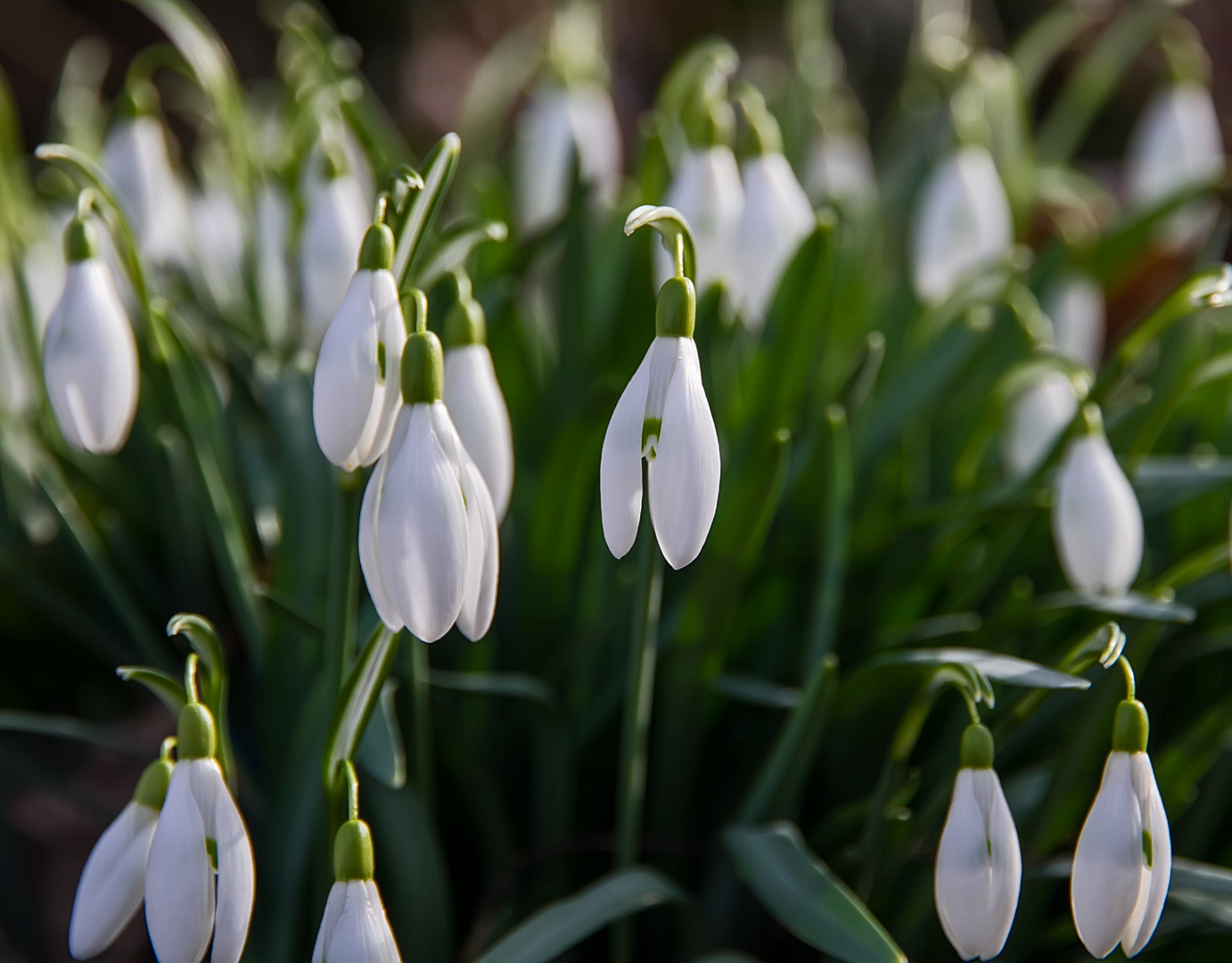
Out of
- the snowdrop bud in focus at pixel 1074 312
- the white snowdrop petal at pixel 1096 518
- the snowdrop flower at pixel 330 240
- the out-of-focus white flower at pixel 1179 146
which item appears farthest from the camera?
the out-of-focus white flower at pixel 1179 146

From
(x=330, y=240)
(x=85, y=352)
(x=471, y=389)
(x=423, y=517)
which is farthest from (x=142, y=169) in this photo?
(x=423, y=517)

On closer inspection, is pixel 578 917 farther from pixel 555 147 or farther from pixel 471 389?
pixel 555 147

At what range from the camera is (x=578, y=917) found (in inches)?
30.2

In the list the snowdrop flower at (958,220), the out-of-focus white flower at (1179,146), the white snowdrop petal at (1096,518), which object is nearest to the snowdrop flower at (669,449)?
the white snowdrop petal at (1096,518)

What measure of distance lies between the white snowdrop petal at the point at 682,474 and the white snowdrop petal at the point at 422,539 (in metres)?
0.11

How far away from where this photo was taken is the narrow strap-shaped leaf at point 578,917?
0.74 metres

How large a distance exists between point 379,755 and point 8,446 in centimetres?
65

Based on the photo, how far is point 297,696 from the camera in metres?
0.97

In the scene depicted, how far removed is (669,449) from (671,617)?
0.42 metres

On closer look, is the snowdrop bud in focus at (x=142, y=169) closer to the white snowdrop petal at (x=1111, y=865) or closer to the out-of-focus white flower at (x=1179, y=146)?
the white snowdrop petal at (x=1111, y=865)

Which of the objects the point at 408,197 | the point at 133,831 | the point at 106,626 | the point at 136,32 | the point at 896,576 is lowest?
the point at 133,831

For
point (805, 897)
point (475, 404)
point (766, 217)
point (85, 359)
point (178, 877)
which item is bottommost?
point (805, 897)

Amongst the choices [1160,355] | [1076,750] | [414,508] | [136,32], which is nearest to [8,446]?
[414,508]

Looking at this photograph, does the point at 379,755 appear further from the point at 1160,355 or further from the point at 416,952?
the point at 1160,355
